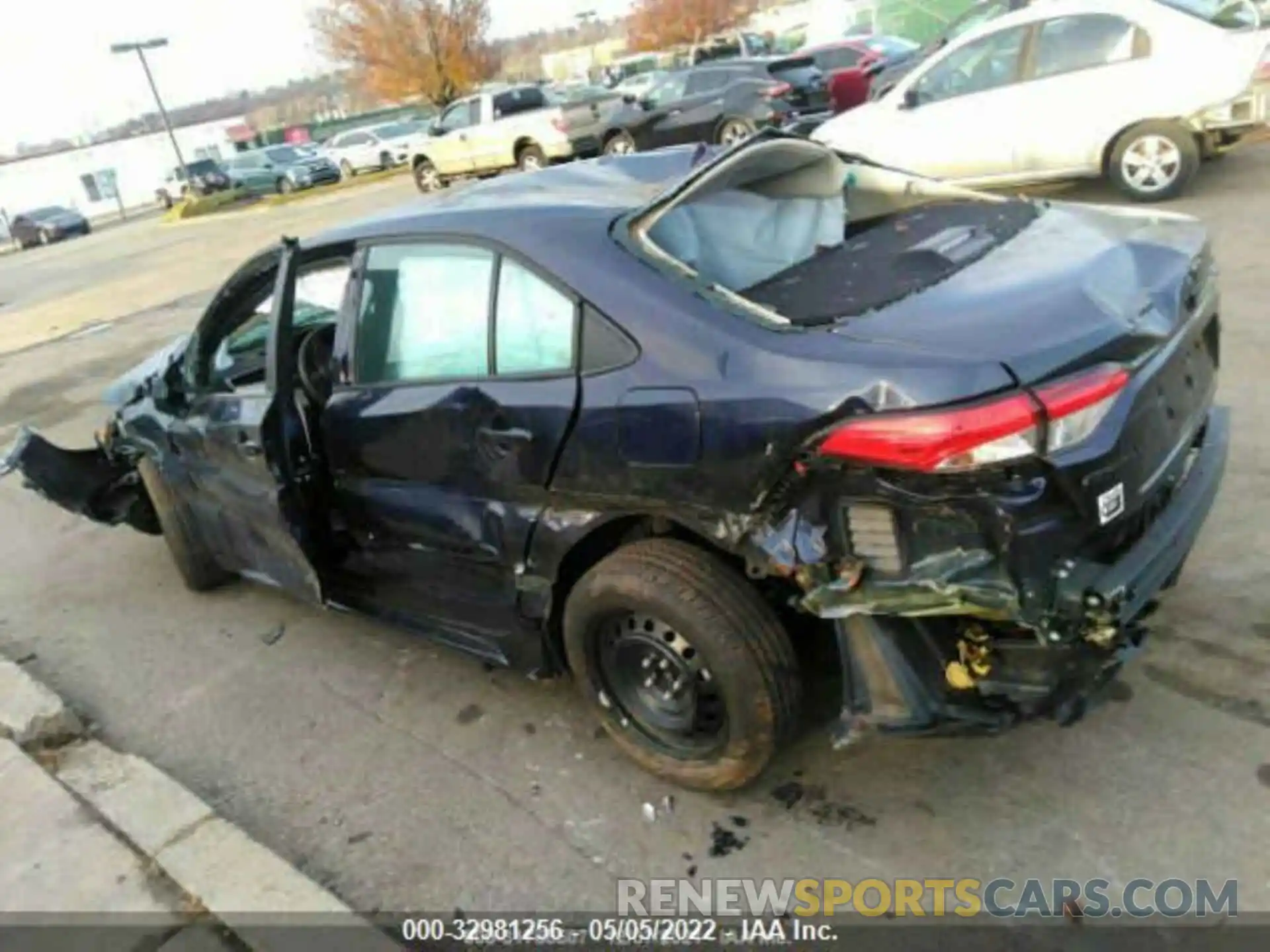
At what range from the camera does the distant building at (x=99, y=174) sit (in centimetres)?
5669

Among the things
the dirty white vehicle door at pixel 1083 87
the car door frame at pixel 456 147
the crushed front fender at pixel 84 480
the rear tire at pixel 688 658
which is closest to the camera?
the rear tire at pixel 688 658

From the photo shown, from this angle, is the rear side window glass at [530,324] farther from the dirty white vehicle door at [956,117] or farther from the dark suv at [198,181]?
the dark suv at [198,181]

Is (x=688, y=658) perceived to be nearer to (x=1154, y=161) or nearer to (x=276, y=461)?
(x=276, y=461)

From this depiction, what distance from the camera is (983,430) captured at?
2193 mm

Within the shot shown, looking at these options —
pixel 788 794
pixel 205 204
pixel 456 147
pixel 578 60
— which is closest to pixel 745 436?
pixel 788 794

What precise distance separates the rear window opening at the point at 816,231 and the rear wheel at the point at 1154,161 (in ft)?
18.6

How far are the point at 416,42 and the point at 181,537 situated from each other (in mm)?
34002

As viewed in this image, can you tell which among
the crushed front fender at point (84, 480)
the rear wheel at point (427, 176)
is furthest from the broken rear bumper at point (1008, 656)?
the rear wheel at point (427, 176)

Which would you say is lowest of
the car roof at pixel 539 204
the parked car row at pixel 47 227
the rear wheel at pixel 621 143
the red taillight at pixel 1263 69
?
the parked car row at pixel 47 227

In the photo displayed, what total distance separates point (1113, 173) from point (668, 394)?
7.40 metres

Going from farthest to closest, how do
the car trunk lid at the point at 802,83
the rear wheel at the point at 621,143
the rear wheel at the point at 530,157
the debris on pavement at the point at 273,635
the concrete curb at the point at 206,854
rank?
the rear wheel at the point at 530,157 < the rear wheel at the point at 621,143 < the car trunk lid at the point at 802,83 < the debris on pavement at the point at 273,635 < the concrete curb at the point at 206,854

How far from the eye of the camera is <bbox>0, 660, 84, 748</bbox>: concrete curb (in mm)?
3816

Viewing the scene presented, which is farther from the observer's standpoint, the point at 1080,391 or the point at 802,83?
the point at 802,83

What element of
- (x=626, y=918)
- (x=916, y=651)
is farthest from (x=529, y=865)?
(x=916, y=651)
